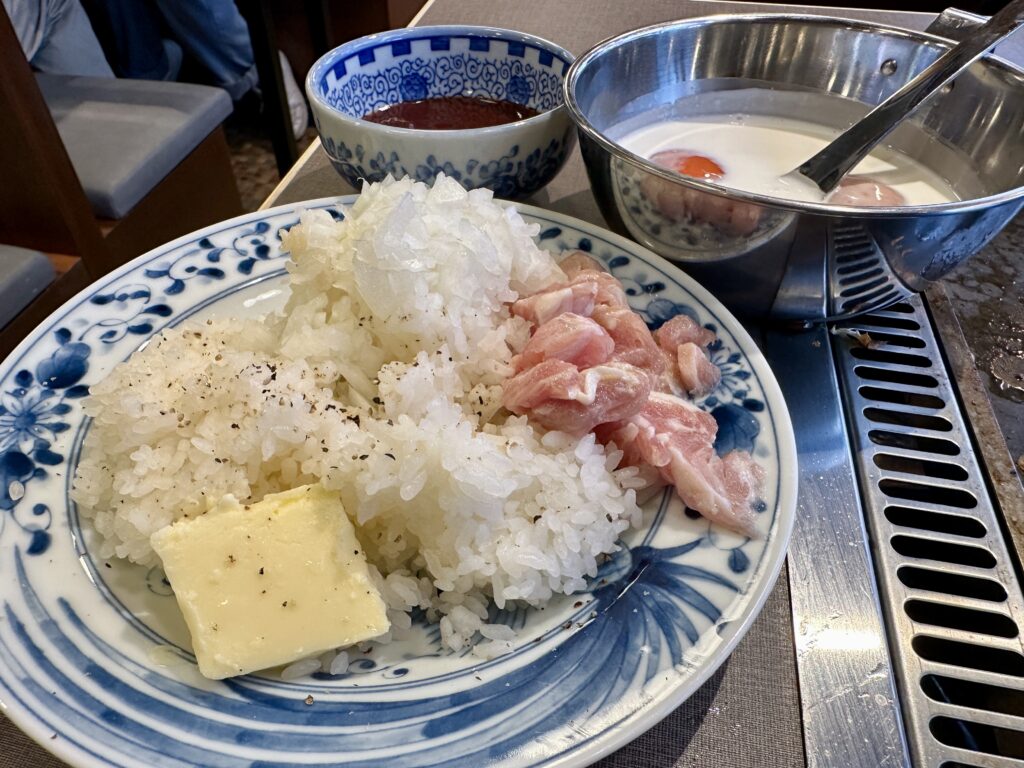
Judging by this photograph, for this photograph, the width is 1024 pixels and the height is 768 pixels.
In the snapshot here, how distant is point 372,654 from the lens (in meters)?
1.17

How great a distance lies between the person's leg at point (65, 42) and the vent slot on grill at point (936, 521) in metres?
4.82

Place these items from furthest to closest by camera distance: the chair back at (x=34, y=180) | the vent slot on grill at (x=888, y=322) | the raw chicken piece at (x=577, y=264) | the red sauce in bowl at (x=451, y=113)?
1. the chair back at (x=34, y=180)
2. the red sauce in bowl at (x=451, y=113)
3. the vent slot on grill at (x=888, y=322)
4. the raw chicken piece at (x=577, y=264)

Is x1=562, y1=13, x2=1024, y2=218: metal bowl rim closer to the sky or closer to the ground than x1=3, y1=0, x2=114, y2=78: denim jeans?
closer to the sky

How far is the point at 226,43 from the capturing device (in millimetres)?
5273

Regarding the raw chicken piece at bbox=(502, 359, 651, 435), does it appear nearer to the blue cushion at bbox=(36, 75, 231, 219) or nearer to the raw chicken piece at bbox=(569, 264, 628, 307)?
the raw chicken piece at bbox=(569, 264, 628, 307)

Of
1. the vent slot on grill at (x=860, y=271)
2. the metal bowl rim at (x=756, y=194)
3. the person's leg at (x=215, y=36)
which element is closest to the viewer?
the metal bowl rim at (x=756, y=194)

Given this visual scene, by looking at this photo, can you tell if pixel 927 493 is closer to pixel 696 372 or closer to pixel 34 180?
pixel 696 372

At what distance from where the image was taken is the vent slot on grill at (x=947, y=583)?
1311mm

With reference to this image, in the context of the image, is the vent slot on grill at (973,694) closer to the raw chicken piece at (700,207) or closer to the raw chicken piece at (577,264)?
the raw chicken piece at (700,207)

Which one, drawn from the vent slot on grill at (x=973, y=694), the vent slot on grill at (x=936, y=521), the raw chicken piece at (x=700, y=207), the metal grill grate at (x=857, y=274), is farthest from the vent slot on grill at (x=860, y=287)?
the vent slot on grill at (x=973, y=694)

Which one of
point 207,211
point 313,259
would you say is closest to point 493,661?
point 313,259

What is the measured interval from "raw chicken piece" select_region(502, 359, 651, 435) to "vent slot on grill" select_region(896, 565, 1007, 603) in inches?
23.6

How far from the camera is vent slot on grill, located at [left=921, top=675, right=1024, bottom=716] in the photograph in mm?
1174

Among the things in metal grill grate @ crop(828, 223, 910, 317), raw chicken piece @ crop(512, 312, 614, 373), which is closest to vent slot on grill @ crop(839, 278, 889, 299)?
metal grill grate @ crop(828, 223, 910, 317)
